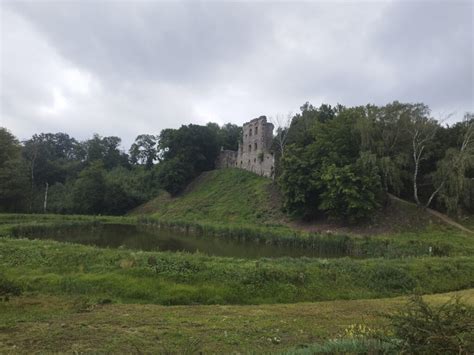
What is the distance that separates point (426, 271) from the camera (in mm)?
16594

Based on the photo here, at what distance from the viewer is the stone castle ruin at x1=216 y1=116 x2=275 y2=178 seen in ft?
187

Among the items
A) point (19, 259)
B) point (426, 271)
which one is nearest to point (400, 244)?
point (426, 271)

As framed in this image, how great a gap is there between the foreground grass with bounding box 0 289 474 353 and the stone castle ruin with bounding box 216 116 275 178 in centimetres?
4392

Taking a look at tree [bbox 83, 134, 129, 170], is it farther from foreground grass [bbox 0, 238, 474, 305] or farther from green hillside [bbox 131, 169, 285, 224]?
foreground grass [bbox 0, 238, 474, 305]

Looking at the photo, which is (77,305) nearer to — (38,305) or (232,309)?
(38,305)

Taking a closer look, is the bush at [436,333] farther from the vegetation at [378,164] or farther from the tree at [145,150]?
the tree at [145,150]

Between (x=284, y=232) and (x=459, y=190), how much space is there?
15.9 m

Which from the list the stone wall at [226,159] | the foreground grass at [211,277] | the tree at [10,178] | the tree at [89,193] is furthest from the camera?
the stone wall at [226,159]

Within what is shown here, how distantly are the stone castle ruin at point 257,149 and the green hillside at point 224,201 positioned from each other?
5.51ft

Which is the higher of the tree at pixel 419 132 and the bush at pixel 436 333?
the tree at pixel 419 132

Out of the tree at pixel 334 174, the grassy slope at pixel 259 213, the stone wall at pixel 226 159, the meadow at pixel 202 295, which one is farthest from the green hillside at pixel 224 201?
the meadow at pixel 202 295

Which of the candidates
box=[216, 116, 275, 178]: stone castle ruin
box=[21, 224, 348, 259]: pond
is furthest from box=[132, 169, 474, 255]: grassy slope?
box=[21, 224, 348, 259]: pond

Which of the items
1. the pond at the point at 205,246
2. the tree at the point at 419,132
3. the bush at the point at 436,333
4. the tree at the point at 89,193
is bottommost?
the pond at the point at 205,246

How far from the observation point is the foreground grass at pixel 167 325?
7750 mm
